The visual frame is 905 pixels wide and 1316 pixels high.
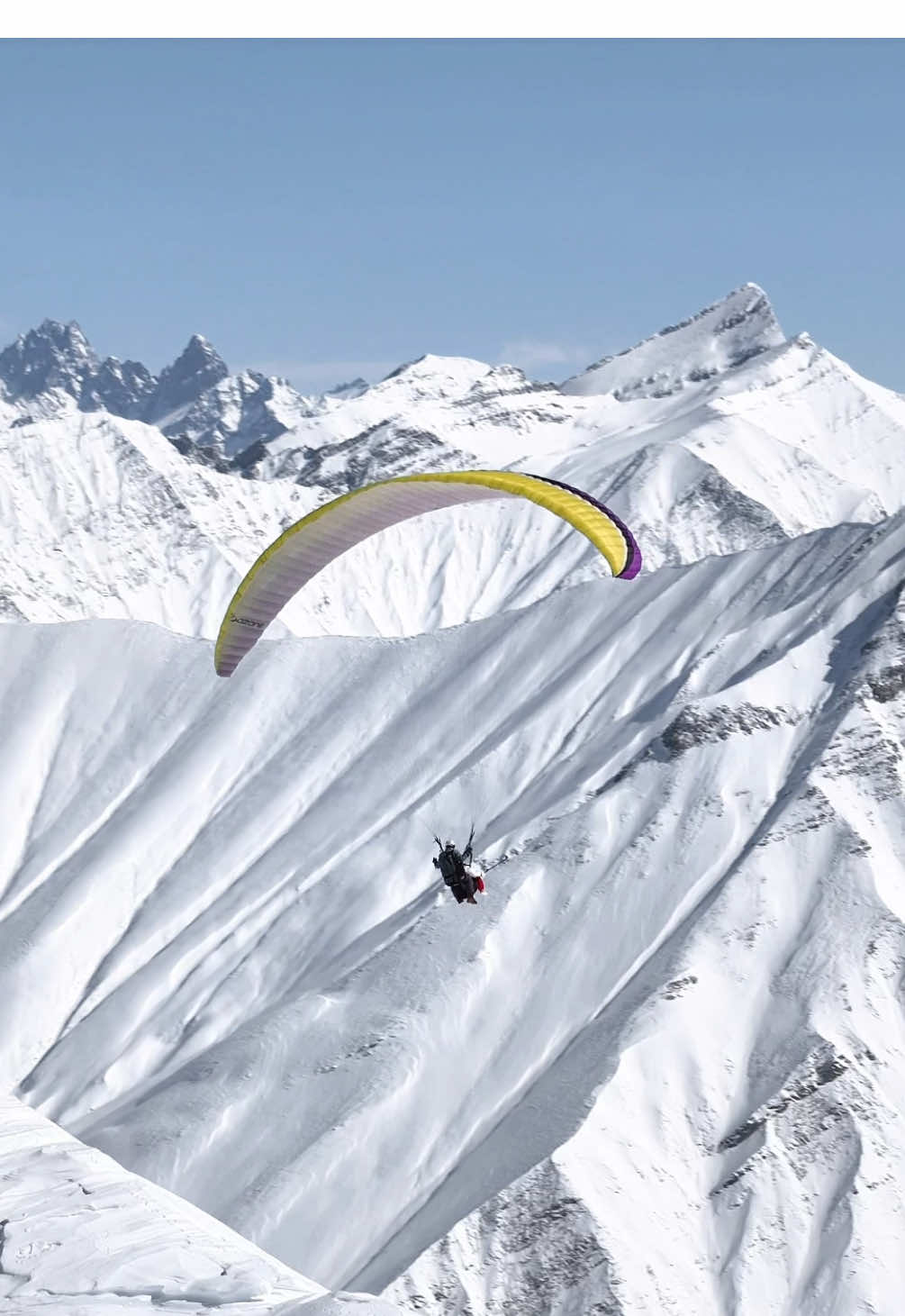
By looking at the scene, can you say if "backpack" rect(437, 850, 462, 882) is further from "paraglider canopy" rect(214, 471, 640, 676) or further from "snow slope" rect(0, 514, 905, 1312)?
"snow slope" rect(0, 514, 905, 1312)

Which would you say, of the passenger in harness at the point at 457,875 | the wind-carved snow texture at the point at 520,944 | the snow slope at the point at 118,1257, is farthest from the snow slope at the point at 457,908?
the snow slope at the point at 118,1257

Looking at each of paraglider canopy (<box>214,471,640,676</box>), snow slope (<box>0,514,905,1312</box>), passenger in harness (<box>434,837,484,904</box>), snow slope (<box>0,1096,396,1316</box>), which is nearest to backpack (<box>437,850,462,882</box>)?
passenger in harness (<box>434,837,484,904</box>)

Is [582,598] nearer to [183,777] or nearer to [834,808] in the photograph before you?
[183,777]

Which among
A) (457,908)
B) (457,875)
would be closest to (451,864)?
(457,875)

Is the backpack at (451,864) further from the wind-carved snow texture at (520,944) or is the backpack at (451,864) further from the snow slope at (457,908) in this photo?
the snow slope at (457,908)

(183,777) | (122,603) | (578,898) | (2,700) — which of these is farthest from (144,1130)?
(122,603)
